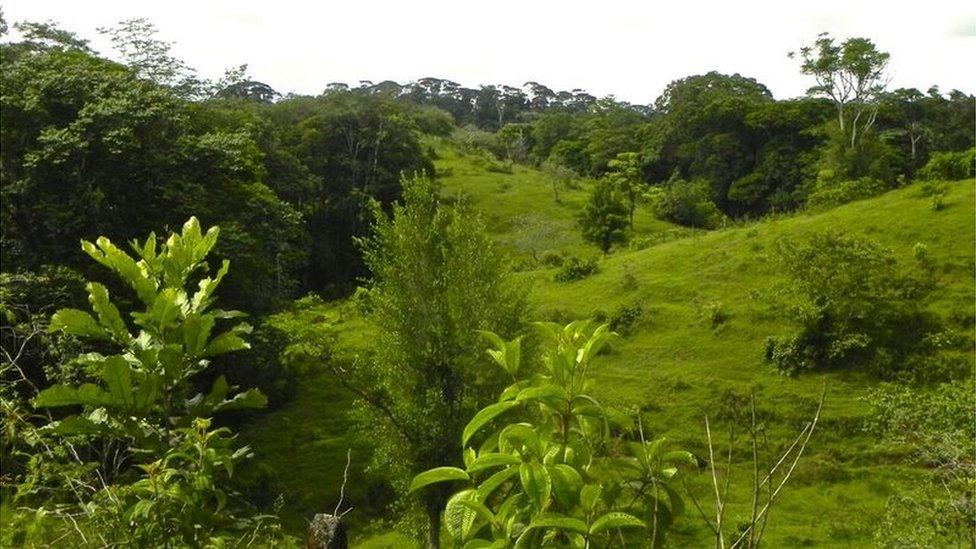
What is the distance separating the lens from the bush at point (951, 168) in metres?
33.1

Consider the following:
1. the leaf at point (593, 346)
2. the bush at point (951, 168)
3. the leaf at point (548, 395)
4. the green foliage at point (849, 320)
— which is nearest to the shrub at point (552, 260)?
the green foliage at point (849, 320)

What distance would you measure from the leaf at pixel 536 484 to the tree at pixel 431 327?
13.2 meters

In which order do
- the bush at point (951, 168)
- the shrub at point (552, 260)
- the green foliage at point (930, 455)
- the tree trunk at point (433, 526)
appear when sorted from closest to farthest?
1. the green foliage at point (930, 455)
2. the tree trunk at point (433, 526)
3. the bush at point (951, 168)
4. the shrub at point (552, 260)

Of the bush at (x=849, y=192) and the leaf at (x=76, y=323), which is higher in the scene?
the leaf at (x=76, y=323)

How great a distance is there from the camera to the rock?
2.01m

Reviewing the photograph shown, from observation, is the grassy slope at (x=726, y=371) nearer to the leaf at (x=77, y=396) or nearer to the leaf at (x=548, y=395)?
the leaf at (x=548, y=395)

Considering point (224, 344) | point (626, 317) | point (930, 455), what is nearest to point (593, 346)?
point (224, 344)

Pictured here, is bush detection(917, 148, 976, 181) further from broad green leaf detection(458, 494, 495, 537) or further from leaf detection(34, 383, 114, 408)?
leaf detection(34, 383, 114, 408)

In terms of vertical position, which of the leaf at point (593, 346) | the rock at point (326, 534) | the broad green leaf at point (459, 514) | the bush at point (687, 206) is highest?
the leaf at point (593, 346)

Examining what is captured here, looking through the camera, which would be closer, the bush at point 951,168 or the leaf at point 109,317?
the leaf at point 109,317

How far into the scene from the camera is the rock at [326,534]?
2008mm

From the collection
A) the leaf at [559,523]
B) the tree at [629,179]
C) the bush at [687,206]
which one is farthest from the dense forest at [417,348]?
A: the bush at [687,206]

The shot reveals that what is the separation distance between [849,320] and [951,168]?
44.7 ft

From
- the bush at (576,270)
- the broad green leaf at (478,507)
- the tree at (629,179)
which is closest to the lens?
the broad green leaf at (478,507)
